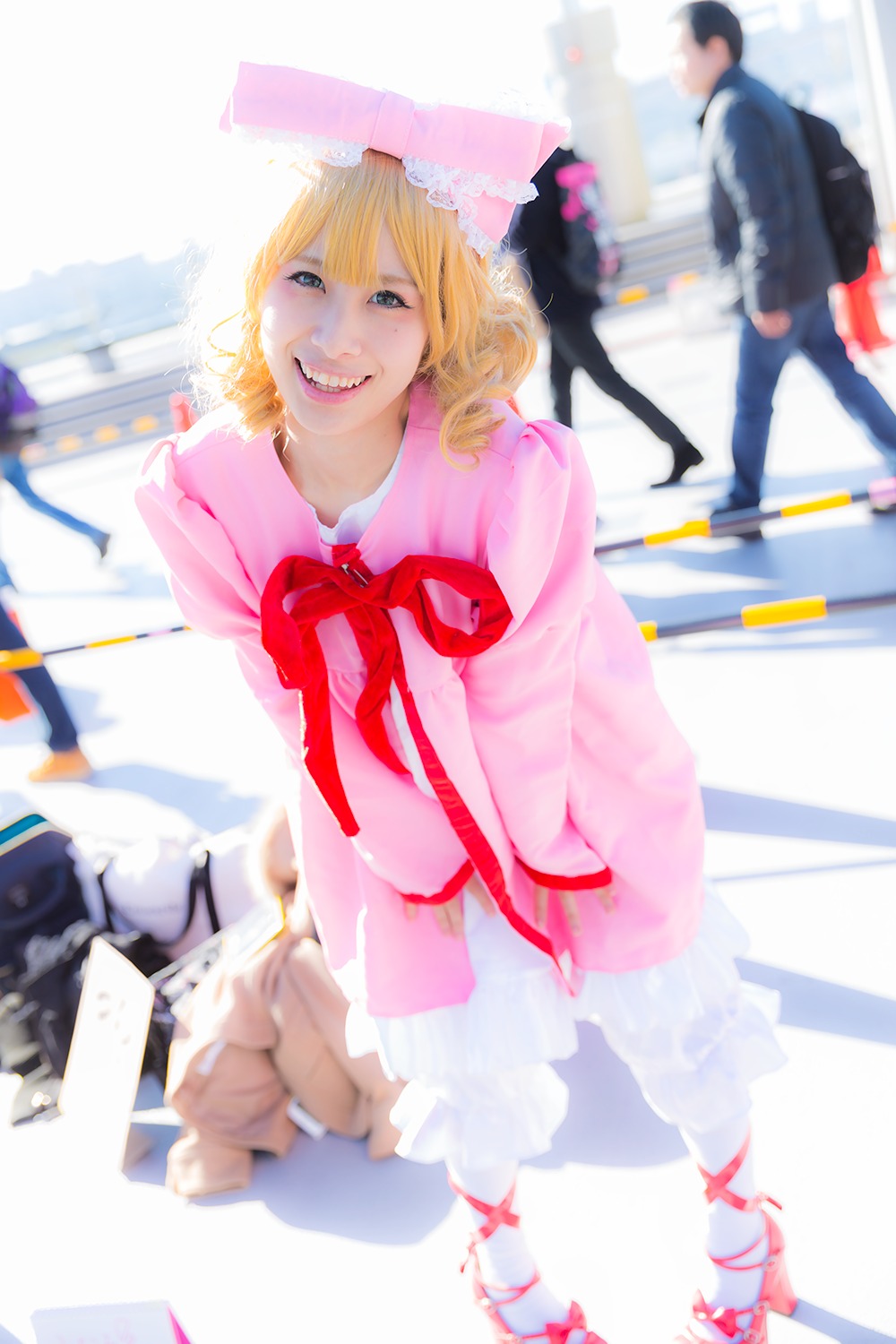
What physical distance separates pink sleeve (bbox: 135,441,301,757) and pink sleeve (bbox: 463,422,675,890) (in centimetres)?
23

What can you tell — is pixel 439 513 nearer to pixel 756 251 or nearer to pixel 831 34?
→ pixel 756 251

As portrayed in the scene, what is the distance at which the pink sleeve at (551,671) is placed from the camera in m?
1.01

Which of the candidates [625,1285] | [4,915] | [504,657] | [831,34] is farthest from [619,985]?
[831,34]

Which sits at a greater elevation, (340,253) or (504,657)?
(340,253)

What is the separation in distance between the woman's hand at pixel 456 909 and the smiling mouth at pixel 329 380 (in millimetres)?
564

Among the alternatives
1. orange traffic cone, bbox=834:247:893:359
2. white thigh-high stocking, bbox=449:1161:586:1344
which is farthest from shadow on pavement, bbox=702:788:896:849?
orange traffic cone, bbox=834:247:893:359

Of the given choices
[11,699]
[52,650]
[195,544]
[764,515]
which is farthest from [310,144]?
[11,699]

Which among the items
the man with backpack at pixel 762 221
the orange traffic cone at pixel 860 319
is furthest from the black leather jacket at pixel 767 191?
the orange traffic cone at pixel 860 319

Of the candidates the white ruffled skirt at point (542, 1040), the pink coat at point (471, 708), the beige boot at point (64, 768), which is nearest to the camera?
the pink coat at point (471, 708)

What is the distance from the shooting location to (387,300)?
1.01 meters

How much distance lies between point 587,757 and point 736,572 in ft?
7.82

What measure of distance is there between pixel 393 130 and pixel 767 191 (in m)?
2.41

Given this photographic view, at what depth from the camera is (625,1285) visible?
4.67 feet

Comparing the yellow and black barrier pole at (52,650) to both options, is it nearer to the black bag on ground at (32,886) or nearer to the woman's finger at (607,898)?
the black bag on ground at (32,886)
